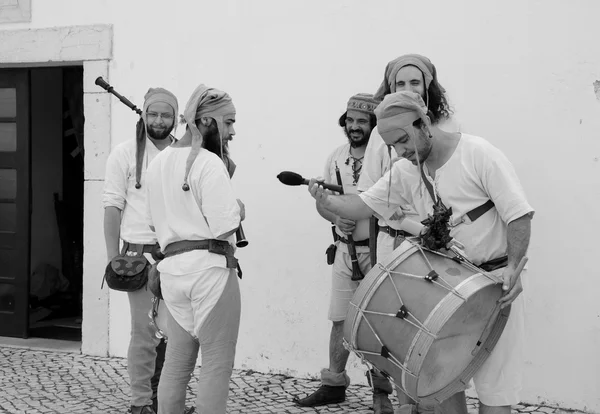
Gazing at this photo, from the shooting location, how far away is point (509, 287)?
376 cm

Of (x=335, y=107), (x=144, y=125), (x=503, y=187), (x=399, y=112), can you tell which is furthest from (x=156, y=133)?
(x=503, y=187)

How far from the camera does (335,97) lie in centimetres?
625

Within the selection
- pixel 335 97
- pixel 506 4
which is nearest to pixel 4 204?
pixel 335 97

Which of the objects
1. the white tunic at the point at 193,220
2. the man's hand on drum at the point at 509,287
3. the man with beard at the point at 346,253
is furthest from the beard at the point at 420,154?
the man with beard at the point at 346,253

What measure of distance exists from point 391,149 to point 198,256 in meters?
1.30

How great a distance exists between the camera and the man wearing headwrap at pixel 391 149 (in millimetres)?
5004

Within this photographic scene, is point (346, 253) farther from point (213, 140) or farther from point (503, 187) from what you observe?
point (503, 187)

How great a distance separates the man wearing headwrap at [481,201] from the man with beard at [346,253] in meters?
1.45

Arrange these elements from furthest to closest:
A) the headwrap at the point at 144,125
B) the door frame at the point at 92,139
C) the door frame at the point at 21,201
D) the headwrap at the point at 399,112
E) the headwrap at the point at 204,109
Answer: the door frame at the point at 21,201
the door frame at the point at 92,139
the headwrap at the point at 144,125
the headwrap at the point at 204,109
the headwrap at the point at 399,112

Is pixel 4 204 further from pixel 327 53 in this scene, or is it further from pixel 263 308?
pixel 327 53

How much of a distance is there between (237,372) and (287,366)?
1.36 ft

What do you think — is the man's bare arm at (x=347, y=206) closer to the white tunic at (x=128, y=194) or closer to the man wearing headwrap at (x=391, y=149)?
the man wearing headwrap at (x=391, y=149)

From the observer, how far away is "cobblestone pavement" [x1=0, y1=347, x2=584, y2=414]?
5.75m

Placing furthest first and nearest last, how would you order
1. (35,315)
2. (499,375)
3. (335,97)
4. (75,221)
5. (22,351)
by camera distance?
(75,221) → (35,315) → (22,351) → (335,97) → (499,375)
